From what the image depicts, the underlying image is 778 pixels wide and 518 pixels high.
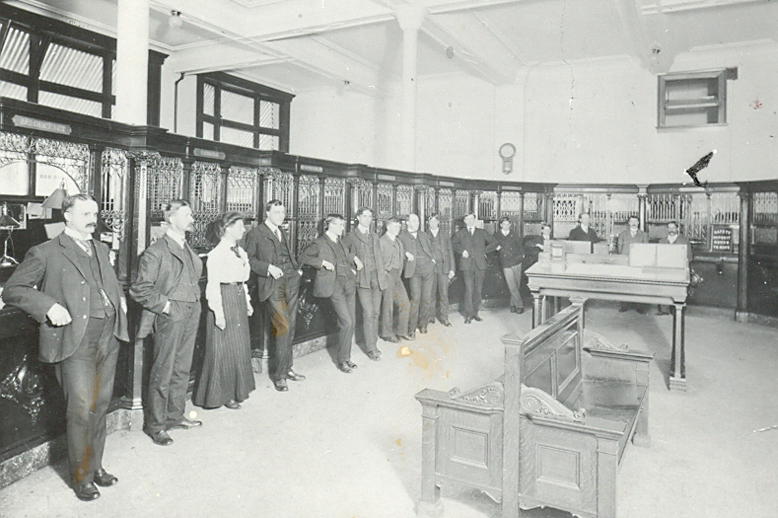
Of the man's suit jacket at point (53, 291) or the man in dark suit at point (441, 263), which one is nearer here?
the man's suit jacket at point (53, 291)

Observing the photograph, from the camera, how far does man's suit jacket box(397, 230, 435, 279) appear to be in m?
6.82

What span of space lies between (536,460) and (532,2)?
22.8 ft

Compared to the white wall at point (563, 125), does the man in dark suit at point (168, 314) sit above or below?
below

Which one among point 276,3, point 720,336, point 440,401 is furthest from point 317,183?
point 720,336

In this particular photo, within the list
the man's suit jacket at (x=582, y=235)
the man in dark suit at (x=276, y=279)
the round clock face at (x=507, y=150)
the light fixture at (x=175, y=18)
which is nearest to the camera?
the man in dark suit at (x=276, y=279)

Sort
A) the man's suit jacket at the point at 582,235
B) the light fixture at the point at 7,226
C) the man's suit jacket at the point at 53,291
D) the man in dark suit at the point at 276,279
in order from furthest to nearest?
the man's suit jacket at the point at 582,235
the light fixture at the point at 7,226
the man in dark suit at the point at 276,279
the man's suit jacket at the point at 53,291

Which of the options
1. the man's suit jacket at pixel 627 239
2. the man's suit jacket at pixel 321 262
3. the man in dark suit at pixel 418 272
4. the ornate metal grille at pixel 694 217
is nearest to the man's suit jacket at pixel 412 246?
the man in dark suit at pixel 418 272

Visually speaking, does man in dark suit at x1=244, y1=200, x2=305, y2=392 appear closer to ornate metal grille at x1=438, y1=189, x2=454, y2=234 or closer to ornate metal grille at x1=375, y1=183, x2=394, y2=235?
ornate metal grille at x1=375, y1=183, x2=394, y2=235

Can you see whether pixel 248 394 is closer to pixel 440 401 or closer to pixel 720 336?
pixel 440 401

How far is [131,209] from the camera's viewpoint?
4082 mm

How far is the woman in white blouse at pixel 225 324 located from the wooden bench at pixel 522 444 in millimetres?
1988

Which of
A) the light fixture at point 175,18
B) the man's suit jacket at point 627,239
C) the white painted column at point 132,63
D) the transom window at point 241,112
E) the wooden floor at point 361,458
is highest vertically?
the light fixture at point 175,18

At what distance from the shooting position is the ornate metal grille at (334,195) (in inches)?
258

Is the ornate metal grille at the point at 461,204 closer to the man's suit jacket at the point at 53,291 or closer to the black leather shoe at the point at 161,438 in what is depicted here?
the black leather shoe at the point at 161,438
